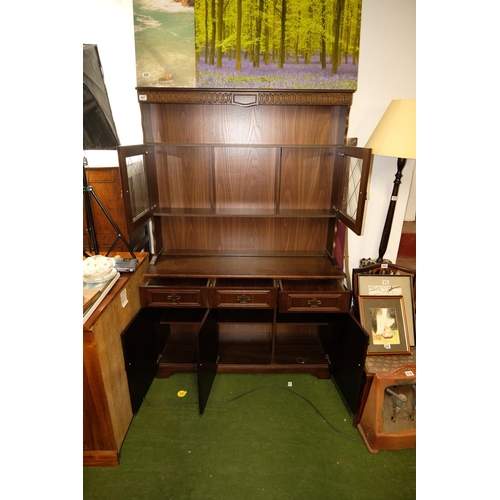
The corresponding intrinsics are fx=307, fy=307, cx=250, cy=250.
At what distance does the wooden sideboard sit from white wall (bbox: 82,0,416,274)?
1.12 m

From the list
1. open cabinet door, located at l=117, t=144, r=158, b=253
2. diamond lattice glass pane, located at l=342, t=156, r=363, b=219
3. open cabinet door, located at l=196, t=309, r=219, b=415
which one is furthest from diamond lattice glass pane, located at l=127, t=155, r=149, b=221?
diamond lattice glass pane, located at l=342, t=156, r=363, b=219

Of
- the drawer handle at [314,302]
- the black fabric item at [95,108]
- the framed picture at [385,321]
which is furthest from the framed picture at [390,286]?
the black fabric item at [95,108]

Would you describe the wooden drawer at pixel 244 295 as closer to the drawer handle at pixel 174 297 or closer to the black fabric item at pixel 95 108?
the drawer handle at pixel 174 297

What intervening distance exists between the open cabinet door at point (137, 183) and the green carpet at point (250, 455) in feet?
4.05

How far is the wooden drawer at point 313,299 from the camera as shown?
202 centimetres

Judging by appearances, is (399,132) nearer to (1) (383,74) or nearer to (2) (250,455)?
(1) (383,74)

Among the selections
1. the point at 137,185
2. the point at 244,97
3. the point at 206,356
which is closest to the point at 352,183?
the point at 244,97

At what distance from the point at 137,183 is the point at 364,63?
1.67 metres

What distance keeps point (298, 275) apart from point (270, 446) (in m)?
1.03

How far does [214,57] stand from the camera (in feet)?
6.57

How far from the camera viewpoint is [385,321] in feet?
6.72
